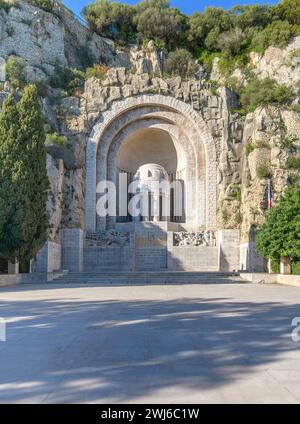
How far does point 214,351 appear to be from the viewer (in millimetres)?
5258

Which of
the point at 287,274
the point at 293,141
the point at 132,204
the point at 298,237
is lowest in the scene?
the point at 287,274

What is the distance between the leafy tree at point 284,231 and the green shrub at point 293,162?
5.03 m

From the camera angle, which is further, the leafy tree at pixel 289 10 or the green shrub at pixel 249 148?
the leafy tree at pixel 289 10

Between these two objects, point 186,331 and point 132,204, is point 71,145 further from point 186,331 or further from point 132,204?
point 186,331

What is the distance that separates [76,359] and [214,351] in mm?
1619

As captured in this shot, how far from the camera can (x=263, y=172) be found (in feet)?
83.4

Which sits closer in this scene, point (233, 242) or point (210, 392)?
point (210, 392)

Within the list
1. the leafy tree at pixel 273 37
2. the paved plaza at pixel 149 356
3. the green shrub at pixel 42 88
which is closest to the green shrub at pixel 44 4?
the green shrub at pixel 42 88

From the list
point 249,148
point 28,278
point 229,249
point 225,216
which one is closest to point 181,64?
point 249,148

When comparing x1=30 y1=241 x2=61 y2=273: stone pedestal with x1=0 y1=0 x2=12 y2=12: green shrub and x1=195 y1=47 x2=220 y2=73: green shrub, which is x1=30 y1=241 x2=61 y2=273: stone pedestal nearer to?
x1=0 y1=0 x2=12 y2=12: green shrub

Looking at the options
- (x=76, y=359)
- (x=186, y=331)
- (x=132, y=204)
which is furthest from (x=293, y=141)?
(x=76, y=359)

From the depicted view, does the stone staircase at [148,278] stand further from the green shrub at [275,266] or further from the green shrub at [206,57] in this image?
the green shrub at [206,57]

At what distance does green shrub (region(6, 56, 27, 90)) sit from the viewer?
28.5 m

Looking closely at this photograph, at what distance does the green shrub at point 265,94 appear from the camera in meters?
27.3
